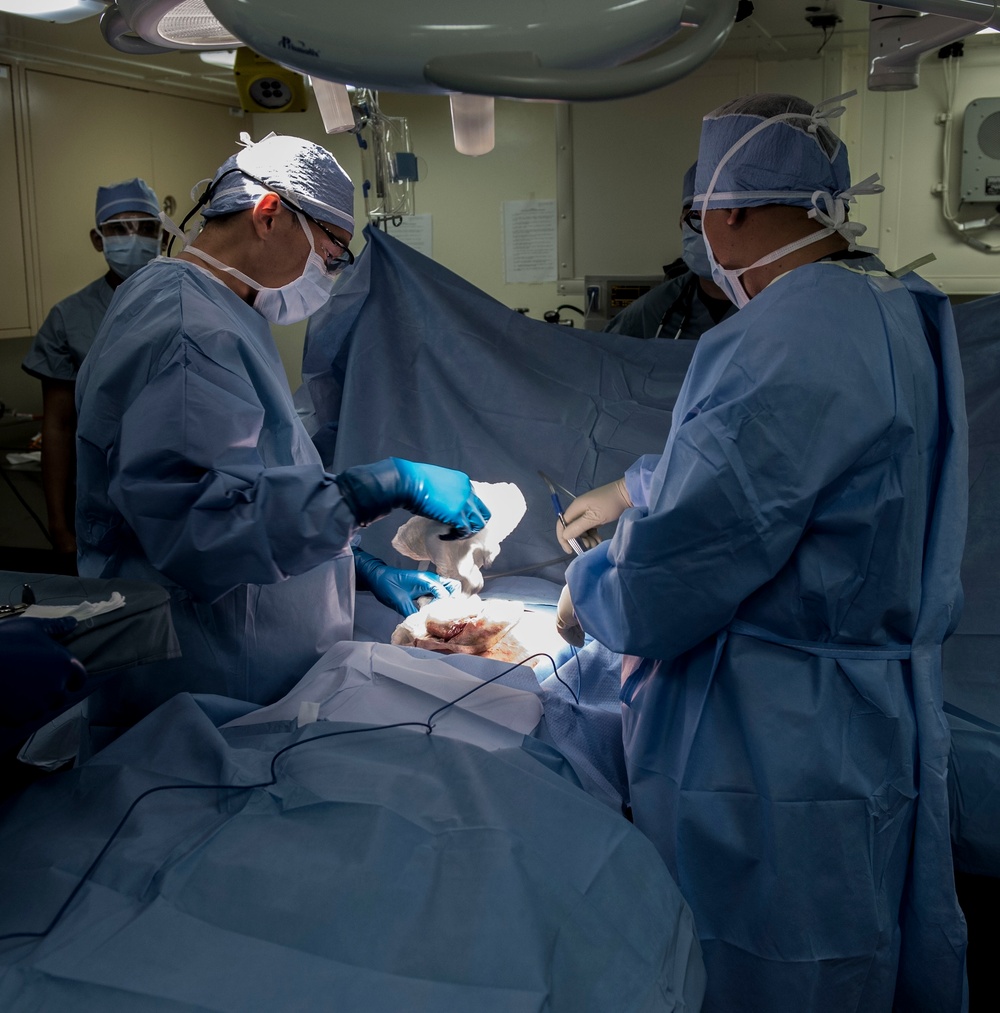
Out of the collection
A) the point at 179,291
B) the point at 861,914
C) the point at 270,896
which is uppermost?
the point at 179,291

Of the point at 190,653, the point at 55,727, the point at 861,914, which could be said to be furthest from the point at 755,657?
the point at 55,727

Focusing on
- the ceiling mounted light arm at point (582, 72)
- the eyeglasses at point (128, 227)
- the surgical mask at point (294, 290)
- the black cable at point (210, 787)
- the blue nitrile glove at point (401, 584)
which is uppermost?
the eyeglasses at point (128, 227)

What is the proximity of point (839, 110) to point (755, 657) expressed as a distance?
922mm

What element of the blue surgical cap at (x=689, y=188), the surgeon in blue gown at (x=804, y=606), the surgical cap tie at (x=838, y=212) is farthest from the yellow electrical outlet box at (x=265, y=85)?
the surgical cap tie at (x=838, y=212)

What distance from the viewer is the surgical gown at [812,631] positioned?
1.45 metres

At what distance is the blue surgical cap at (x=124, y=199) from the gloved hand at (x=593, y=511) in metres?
2.54

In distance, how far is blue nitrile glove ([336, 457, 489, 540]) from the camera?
1722 millimetres

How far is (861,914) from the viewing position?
5.03 feet

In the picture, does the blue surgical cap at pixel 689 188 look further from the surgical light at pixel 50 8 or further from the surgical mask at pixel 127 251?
the surgical mask at pixel 127 251

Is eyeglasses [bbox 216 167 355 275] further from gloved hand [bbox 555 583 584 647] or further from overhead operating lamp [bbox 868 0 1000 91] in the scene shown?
overhead operating lamp [bbox 868 0 1000 91]

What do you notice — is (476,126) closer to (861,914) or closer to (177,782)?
(177,782)

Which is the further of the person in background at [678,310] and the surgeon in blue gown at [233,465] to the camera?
the person in background at [678,310]

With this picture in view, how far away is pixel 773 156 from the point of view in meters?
1.59

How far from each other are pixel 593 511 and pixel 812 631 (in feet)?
2.20
